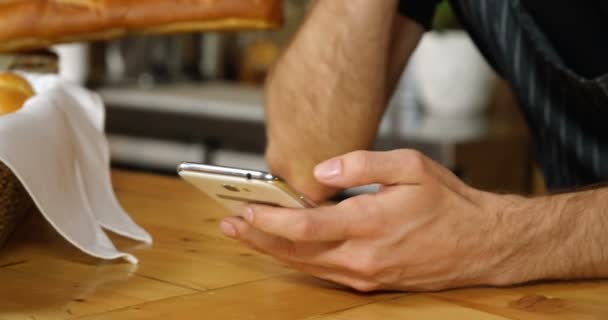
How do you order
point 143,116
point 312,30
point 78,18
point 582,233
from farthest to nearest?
point 143,116
point 312,30
point 78,18
point 582,233

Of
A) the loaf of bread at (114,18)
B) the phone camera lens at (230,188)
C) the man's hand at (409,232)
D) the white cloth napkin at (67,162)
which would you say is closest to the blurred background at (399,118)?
the loaf of bread at (114,18)

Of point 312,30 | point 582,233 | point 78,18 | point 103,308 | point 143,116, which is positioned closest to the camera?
point 103,308

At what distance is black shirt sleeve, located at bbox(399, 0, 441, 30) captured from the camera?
135cm

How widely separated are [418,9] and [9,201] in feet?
2.43

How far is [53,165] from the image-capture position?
837mm

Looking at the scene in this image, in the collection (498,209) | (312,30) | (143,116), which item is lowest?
(143,116)

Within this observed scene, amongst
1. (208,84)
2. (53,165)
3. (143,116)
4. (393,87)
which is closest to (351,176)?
(53,165)

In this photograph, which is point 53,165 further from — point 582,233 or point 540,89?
point 540,89

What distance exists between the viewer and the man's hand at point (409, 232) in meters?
0.71

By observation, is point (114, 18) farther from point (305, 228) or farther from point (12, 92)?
point (305, 228)

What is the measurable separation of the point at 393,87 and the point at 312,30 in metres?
0.15

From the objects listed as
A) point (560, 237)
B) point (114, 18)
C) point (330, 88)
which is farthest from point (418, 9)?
point (560, 237)

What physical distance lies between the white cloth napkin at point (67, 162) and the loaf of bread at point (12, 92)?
1 cm

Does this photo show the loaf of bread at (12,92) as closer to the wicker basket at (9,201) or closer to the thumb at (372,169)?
the wicker basket at (9,201)
